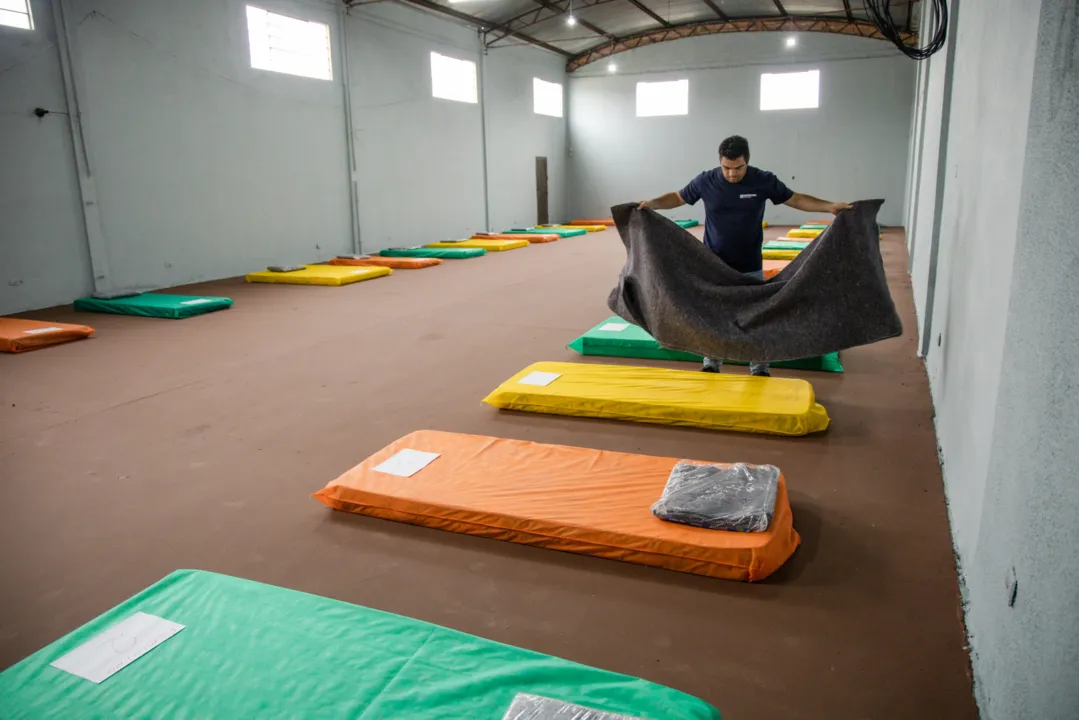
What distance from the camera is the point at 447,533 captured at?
310 centimetres

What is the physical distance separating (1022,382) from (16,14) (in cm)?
997

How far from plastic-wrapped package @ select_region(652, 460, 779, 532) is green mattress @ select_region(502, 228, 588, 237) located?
14283mm

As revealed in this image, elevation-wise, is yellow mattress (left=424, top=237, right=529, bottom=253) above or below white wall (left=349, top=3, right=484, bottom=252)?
below

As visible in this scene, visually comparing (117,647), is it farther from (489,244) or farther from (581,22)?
(581,22)

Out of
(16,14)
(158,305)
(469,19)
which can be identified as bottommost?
(158,305)

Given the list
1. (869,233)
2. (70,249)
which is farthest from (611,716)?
(70,249)

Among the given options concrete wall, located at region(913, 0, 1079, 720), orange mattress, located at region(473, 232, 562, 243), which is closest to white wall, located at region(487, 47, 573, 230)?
orange mattress, located at region(473, 232, 562, 243)

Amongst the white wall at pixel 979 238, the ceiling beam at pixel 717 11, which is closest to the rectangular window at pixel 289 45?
the ceiling beam at pixel 717 11

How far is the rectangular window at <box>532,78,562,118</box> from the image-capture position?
64.0 feet

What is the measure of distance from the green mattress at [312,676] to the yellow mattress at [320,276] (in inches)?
329

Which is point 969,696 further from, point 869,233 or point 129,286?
point 129,286

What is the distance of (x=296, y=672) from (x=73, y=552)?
1.59m

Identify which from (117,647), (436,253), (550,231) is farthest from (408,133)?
(117,647)

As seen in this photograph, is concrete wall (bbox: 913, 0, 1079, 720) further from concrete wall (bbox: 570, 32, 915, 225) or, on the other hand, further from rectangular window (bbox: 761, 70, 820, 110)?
rectangular window (bbox: 761, 70, 820, 110)
